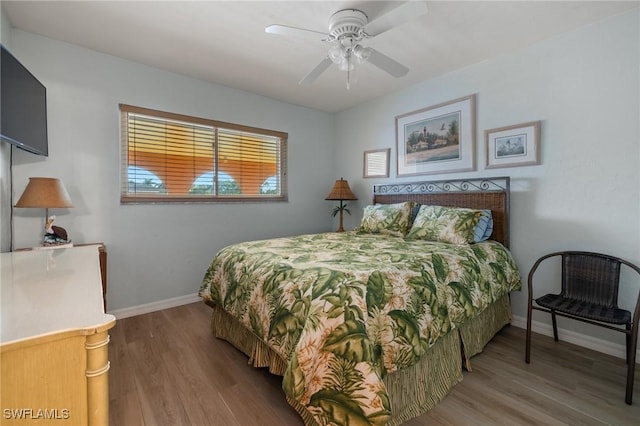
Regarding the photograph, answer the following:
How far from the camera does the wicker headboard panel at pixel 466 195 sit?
8.80 feet

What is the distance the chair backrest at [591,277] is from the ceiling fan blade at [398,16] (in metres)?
2.10

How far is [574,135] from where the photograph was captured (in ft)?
7.59

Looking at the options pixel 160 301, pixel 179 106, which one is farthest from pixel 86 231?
pixel 179 106

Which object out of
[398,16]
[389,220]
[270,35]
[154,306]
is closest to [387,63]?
[398,16]

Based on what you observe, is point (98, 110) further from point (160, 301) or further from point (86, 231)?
point (160, 301)

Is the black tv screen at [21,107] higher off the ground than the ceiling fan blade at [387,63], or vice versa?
the ceiling fan blade at [387,63]

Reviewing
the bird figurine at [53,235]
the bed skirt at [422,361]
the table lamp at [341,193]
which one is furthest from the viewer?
the table lamp at [341,193]

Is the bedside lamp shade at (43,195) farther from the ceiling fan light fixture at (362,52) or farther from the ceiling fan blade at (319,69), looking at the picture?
the ceiling fan light fixture at (362,52)

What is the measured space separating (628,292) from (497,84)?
79.7 inches

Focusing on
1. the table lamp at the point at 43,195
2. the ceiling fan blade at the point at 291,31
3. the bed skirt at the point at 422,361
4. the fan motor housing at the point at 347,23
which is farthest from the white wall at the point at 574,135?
the table lamp at the point at 43,195

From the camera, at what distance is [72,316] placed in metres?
0.75

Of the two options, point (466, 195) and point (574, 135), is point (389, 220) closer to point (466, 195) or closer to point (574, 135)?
point (466, 195)

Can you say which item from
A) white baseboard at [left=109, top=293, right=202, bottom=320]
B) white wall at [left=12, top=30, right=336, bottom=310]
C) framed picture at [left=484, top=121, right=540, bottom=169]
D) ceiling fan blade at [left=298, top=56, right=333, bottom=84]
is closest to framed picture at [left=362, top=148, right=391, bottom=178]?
framed picture at [left=484, top=121, right=540, bottom=169]

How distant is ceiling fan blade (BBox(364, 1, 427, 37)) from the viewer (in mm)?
1560
